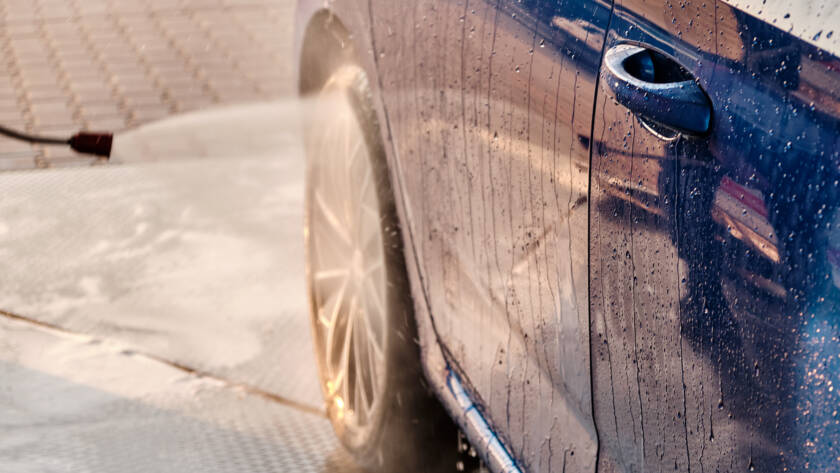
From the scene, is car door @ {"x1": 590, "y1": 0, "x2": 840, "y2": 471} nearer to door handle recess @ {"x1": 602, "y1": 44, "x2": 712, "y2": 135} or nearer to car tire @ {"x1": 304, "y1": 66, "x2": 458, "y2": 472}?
door handle recess @ {"x1": 602, "y1": 44, "x2": 712, "y2": 135}

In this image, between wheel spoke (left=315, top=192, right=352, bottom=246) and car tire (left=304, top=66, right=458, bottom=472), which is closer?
car tire (left=304, top=66, right=458, bottom=472)

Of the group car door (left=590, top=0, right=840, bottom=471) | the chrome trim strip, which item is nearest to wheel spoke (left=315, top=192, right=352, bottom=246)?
the chrome trim strip

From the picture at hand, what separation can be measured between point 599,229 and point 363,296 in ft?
3.54

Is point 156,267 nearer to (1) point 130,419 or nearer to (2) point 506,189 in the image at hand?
(1) point 130,419

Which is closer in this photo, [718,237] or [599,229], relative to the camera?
[718,237]

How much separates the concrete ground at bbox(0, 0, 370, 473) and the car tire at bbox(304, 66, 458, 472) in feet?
0.90

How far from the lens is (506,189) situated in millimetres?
1656

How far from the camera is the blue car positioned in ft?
3.55

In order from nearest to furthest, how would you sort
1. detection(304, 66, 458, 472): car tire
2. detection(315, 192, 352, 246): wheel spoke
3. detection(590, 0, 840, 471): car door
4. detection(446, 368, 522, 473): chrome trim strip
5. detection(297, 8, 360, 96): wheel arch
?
detection(590, 0, 840, 471): car door < detection(446, 368, 522, 473): chrome trim strip < detection(304, 66, 458, 472): car tire < detection(297, 8, 360, 96): wheel arch < detection(315, 192, 352, 246): wheel spoke

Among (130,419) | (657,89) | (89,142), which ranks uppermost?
(657,89)

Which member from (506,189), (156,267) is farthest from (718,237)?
(156,267)

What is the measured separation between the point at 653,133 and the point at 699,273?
177 mm

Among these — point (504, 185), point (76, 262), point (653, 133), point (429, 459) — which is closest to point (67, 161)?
point (76, 262)

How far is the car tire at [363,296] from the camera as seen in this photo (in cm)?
222
